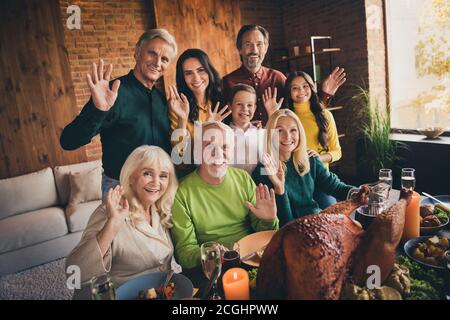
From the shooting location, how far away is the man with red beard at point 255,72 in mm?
1634

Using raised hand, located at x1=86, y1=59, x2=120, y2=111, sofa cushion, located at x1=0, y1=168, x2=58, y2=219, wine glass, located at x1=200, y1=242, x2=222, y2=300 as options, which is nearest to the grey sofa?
sofa cushion, located at x1=0, y1=168, x2=58, y2=219

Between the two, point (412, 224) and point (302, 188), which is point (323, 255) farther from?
point (302, 188)

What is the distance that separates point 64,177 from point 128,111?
1832 mm

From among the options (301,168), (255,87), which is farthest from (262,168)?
(255,87)

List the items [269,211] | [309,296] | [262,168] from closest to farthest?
[309,296] → [269,211] → [262,168]

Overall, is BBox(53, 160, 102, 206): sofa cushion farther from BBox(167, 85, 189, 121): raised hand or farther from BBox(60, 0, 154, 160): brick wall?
BBox(167, 85, 189, 121): raised hand

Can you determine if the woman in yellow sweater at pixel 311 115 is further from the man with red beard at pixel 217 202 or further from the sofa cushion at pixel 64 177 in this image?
the sofa cushion at pixel 64 177

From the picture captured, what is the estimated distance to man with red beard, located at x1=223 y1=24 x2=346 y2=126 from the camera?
163 cm

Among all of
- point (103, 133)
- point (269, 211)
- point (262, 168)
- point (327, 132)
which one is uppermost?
point (103, 133)

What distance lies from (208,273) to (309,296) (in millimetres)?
295

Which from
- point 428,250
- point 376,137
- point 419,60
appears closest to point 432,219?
point 428,250

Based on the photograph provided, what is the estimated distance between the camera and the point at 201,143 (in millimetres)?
1390

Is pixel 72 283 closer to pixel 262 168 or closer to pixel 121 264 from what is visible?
pixel 121 264

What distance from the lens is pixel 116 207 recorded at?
116 centimetres
